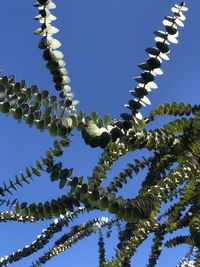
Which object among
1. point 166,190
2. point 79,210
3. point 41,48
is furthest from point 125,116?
point 79,210

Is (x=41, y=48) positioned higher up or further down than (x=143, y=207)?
higher up

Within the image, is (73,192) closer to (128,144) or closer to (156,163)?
(128,144)

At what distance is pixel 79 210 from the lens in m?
6.04

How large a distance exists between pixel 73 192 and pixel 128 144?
2.77ft

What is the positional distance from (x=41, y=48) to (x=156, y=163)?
2.14m

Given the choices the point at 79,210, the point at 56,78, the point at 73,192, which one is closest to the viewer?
the point at 73,192

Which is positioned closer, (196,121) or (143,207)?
(143,207)

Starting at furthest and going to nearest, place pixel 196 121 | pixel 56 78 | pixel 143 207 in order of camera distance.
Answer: pixel 196 121 → pixel 56 78 → pixel 143 207

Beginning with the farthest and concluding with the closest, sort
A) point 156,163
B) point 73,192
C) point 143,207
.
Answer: point 156,163
point 73,192
point 143,207

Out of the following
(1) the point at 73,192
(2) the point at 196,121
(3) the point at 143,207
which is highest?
(2) the point at 196,121

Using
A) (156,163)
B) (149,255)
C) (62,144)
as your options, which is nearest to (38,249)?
(149,255)

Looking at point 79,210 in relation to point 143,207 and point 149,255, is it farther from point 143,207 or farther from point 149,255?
point 143,207

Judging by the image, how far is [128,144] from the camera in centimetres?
382

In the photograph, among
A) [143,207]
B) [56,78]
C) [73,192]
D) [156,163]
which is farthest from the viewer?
[156,163]
